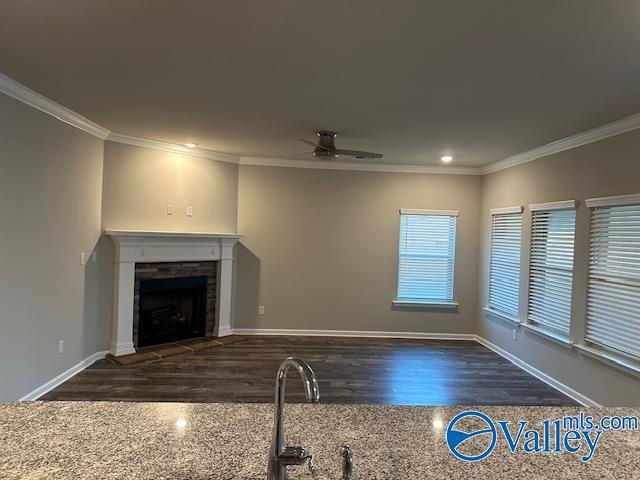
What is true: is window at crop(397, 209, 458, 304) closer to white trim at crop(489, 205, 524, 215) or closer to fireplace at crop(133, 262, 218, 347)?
white trim at crop(489, 205, 524, 215)

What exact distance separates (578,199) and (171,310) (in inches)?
196

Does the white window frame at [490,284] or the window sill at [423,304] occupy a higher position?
the white window frame at [490,284]

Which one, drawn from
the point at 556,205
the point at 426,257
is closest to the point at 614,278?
the point at 556,205

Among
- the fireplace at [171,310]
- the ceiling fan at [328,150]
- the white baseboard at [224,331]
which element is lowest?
the white baseboard at [224,331]

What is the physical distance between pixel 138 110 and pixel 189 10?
1.98 metres

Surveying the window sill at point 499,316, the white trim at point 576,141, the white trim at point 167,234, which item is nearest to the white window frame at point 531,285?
the window sill at point 499,316

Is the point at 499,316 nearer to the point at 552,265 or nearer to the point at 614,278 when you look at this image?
the point at 552,265

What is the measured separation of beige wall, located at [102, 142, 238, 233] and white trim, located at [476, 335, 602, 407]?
4.03 metres

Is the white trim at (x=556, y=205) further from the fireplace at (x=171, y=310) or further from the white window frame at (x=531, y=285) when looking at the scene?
the fireplace at (x=171, y=310)

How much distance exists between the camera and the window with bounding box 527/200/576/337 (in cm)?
409

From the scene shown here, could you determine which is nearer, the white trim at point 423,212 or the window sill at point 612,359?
the window sill at point 612,359

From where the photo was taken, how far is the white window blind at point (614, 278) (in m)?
3.28

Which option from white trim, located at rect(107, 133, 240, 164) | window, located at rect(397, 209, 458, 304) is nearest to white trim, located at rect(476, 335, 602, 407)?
window, located at rect(397, 209, 458, 304)

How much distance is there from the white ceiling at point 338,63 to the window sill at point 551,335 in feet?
6.76
